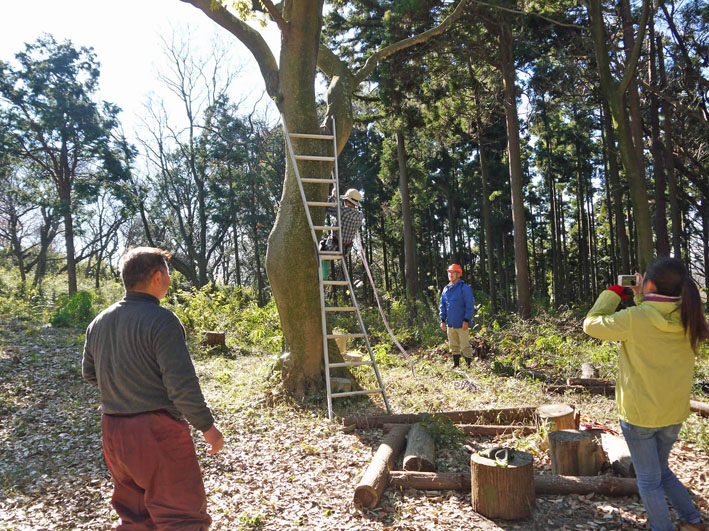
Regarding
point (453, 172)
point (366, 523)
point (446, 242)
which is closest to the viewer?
point (366, 523)

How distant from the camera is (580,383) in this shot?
323 inches

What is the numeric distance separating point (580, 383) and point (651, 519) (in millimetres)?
5250

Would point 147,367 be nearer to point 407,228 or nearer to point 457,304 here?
point 457,304

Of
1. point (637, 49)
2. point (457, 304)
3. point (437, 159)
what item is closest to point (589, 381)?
point (457, 304)

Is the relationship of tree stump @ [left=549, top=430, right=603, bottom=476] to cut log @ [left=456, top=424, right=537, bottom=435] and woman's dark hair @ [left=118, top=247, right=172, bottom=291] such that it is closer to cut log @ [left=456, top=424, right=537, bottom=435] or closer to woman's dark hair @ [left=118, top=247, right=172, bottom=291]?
cut log @ [left=456, top=424, right=537, bottom=435]

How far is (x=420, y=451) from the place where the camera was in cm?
498

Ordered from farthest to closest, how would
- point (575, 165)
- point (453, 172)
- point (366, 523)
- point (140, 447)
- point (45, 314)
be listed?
point (453, 172) → point (575, 165) → point (45, 314) → point (366, 523) → point (140, 447)

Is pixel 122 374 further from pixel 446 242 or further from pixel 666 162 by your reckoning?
pixel 446 242

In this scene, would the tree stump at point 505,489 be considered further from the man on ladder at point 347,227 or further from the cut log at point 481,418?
the man on ladder at point 347,227

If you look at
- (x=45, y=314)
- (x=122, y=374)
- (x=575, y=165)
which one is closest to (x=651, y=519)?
(x=122, y=374)

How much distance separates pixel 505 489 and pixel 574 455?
42.1 inches

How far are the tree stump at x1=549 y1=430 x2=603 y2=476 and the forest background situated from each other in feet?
19.2

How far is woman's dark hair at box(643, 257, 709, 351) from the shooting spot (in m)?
3.16

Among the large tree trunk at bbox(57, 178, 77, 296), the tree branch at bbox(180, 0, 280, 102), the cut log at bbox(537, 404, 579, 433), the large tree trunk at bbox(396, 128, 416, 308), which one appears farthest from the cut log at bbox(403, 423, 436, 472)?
the large tree trunk at bbox(57, 178, 77, 296)
